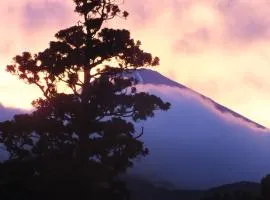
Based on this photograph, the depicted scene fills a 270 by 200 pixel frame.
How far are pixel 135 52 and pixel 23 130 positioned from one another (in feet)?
22.8

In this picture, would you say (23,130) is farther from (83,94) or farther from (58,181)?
(58,181)

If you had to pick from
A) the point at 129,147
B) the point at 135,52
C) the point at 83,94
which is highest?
the point at 135,52

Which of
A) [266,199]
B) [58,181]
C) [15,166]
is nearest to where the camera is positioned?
[58,181]

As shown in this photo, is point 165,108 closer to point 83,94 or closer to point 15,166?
point 83,94

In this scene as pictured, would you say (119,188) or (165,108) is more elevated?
(165,108)

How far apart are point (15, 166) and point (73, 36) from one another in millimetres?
7513

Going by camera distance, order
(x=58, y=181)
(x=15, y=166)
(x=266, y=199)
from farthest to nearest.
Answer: (x=266, y=199), (x=15, y=166), (x=58, y=181)

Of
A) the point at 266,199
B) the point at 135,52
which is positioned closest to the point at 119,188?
the point at 135,52

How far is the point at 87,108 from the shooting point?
36.0m

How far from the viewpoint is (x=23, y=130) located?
120 feet

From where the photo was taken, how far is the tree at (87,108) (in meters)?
35.4

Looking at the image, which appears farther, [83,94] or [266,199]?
[266,199]

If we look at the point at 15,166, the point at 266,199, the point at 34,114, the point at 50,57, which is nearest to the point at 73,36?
the point at 50,57

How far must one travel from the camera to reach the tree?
35.4 metres
